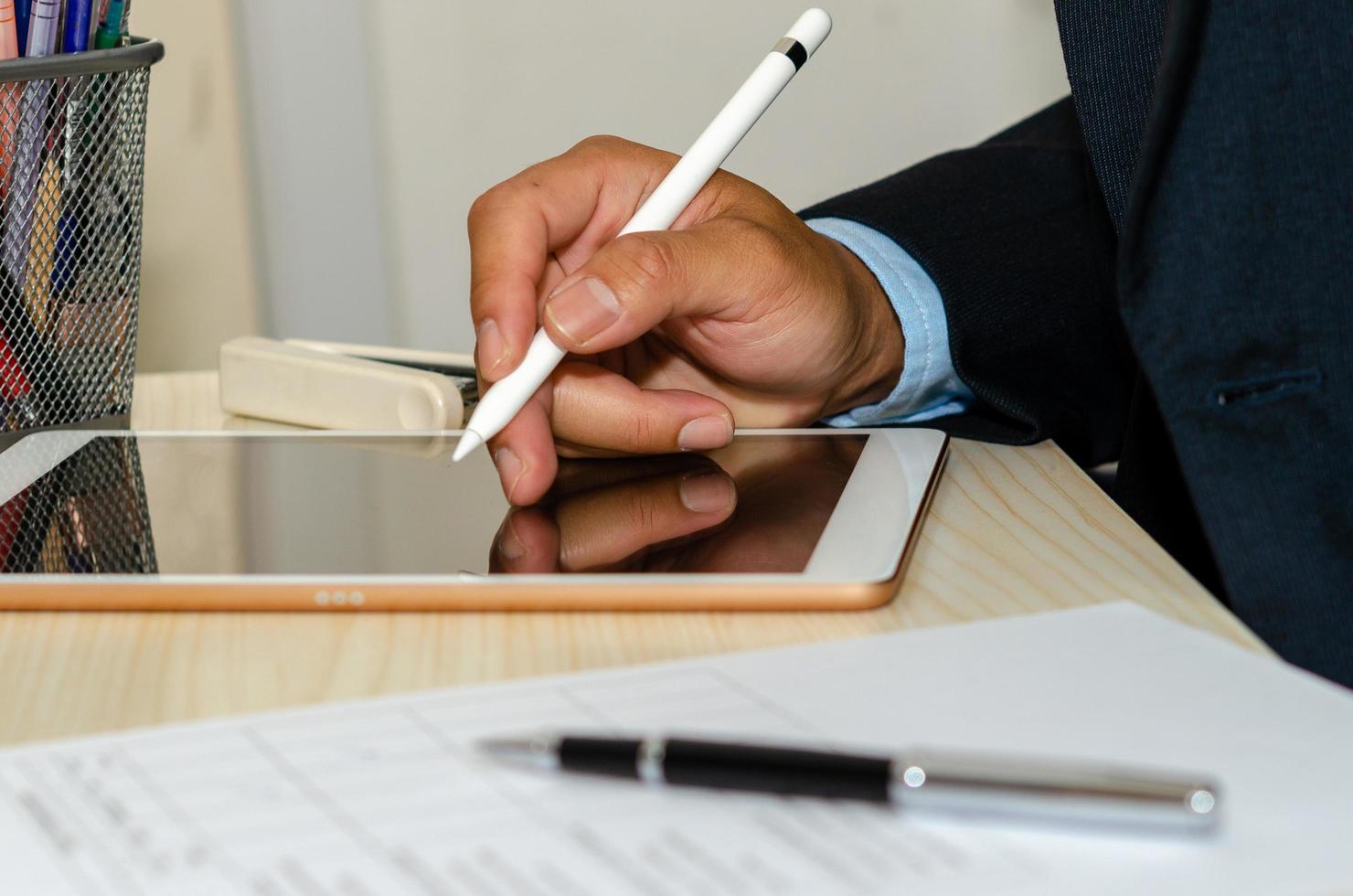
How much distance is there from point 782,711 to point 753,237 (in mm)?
280

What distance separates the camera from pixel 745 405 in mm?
589

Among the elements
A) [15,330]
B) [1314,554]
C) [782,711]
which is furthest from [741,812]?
[15,330]

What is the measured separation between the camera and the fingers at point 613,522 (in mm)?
379

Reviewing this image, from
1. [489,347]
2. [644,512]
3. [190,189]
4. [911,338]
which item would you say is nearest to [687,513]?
[644,512]

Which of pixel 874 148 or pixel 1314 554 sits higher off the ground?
pixel 874 148

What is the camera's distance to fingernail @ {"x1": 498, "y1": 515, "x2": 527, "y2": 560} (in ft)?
1.25

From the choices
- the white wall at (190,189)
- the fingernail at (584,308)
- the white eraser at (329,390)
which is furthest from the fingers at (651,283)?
the white wall at (190,189)

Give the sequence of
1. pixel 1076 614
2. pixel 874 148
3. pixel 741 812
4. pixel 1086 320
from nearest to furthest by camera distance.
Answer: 1. pixel 741 812
2. pixel 1076 614
3. pixel 1086 320
4. pixel 874 148

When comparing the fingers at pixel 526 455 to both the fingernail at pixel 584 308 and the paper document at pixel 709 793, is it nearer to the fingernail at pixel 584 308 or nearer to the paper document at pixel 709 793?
the fingernail at pixel 584 308

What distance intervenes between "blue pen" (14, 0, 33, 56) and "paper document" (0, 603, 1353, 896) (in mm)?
402

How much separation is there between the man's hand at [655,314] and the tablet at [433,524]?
0.02m

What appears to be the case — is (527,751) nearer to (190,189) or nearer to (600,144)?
(600,144)

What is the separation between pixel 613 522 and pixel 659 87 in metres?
0.90

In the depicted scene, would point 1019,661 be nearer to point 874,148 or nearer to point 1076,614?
point 1076,614
